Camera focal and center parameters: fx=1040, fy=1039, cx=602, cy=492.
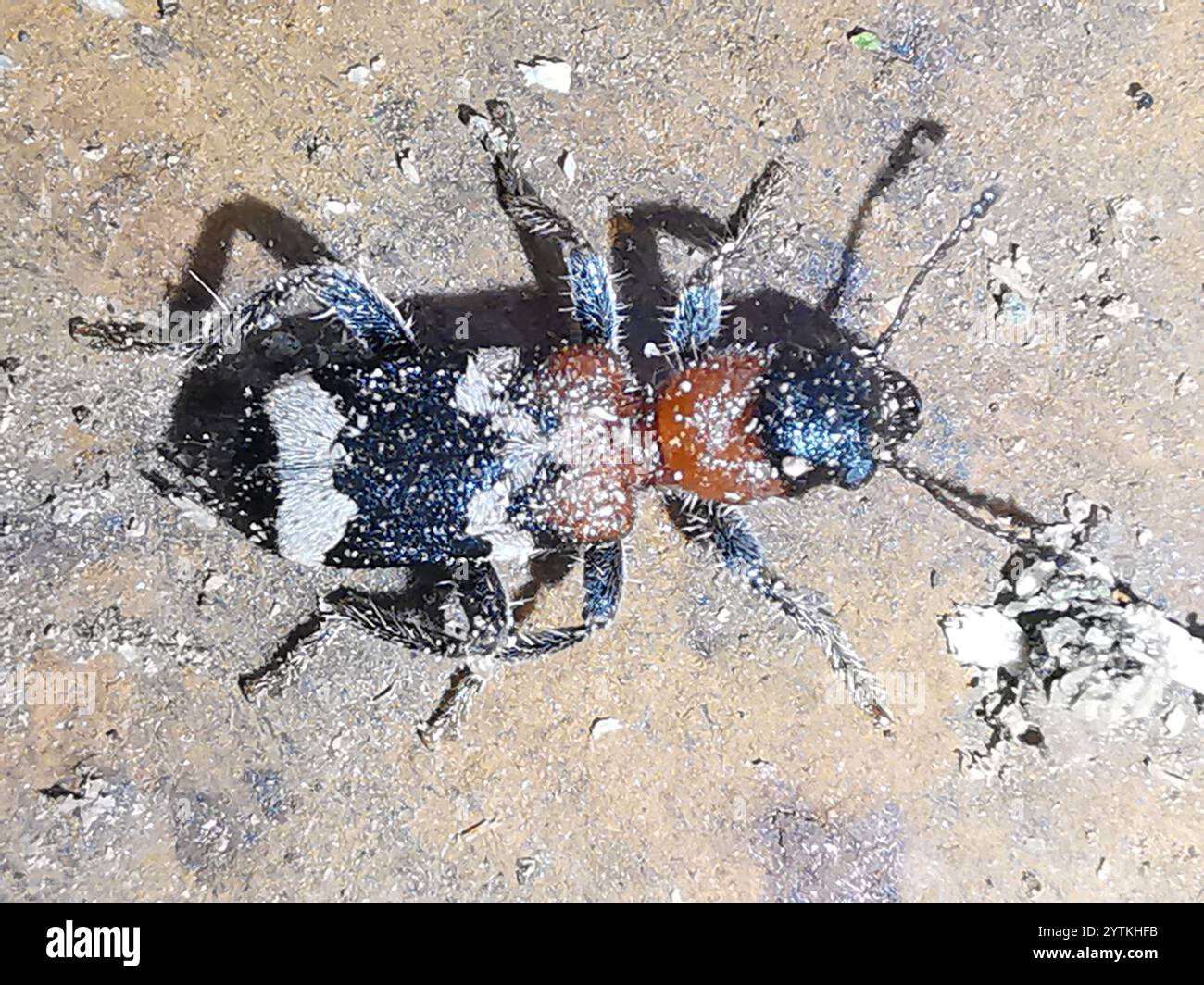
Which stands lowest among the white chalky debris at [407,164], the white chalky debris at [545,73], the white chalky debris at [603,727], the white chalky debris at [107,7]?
the white chalky debris at [603,727]

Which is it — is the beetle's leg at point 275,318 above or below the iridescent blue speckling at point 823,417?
above

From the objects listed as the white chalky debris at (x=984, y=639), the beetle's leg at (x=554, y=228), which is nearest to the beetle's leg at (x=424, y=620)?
the beetle's leg at (x=554, y=228)

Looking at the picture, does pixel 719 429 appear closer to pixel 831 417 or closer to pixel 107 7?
pixel 831 417

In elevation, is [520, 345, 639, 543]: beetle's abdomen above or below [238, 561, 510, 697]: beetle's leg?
above

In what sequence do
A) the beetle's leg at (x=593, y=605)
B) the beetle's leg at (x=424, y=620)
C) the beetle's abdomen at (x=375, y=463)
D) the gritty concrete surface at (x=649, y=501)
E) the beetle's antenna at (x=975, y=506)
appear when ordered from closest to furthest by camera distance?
the beetle's abdomen at (x=375, y=463), the beetle's leg at (x=424, y=620), the beetle's leg at (x=593, y=605), the gritty concrete surface at (x=649, y=501), the beetle's antenna at (x=975, y=506)

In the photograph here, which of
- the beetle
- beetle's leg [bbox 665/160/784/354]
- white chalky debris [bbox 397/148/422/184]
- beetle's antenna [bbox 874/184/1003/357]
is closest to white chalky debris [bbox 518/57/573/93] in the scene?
the beetle

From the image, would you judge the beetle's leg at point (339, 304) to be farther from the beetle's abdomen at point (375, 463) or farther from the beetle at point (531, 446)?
the beetle's abdomen at point (375, 463)

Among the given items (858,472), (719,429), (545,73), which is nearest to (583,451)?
(719,429)

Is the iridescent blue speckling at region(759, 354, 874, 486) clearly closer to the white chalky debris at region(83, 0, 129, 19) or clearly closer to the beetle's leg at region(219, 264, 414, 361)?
the beetle's leg at region(219, 264, 414, 361)
